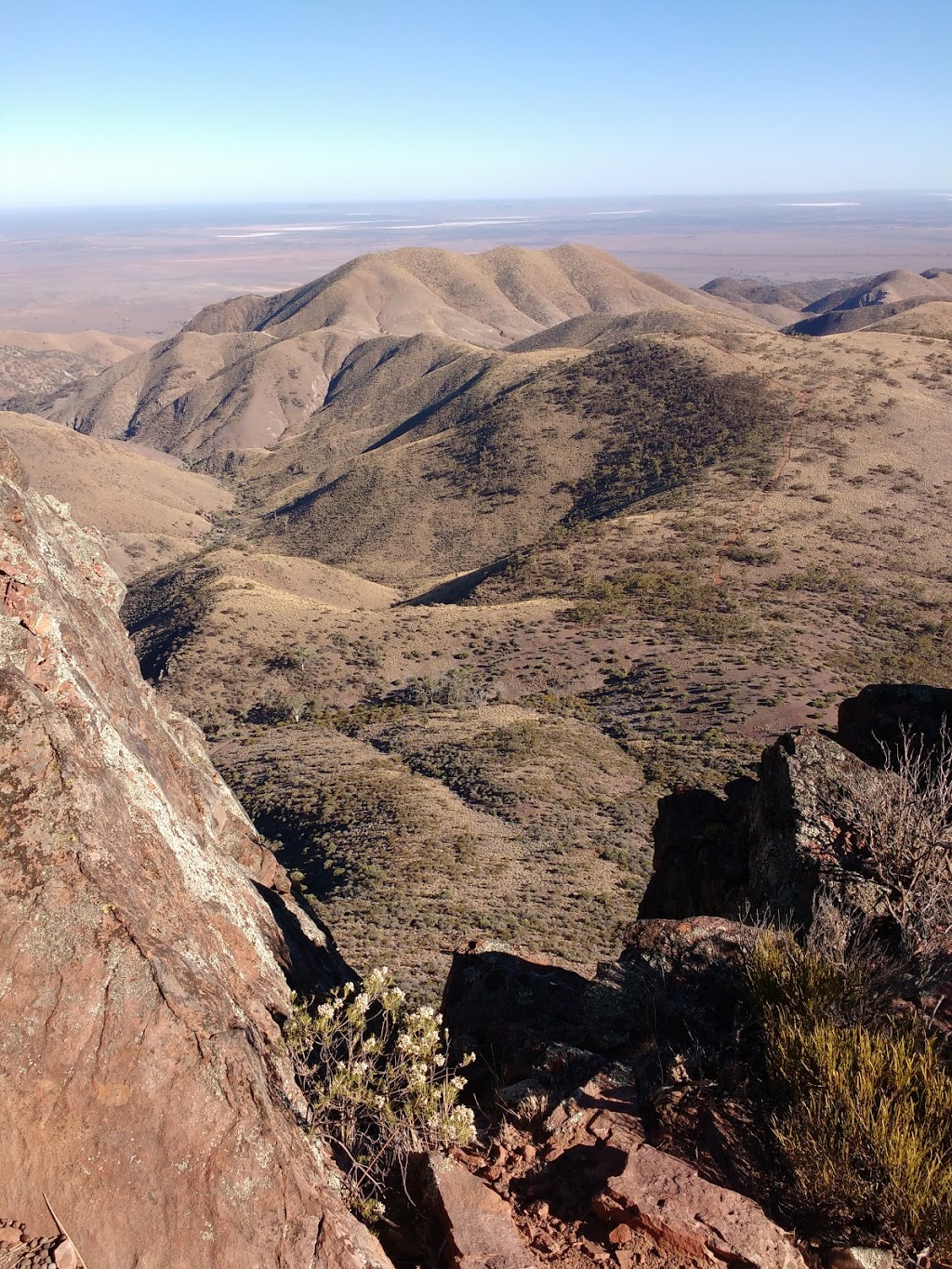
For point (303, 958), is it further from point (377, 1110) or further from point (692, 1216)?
point (692, 1216)

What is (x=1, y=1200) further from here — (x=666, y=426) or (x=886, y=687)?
(x=666, y=426)

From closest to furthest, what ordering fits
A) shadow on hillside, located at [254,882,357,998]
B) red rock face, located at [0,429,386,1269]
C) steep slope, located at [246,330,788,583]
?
red rock face, located at [0,429,386,1269], shadow on hillside, located at [254,882,357,998], steep slope, located at [246,330,788,583]

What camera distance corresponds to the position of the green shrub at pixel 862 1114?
4.80 m

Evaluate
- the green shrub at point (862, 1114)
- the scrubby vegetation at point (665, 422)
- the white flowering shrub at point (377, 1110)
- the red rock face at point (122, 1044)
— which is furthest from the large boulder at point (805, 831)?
the scrubby vegetation at point (665, 422)

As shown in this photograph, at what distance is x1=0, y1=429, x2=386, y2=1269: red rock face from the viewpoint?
4.73 m

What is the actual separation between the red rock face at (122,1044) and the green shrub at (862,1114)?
9.28 ft

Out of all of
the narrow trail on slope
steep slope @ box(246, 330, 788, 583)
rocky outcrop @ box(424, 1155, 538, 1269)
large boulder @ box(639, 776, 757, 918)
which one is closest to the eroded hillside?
the narrow trail on slope

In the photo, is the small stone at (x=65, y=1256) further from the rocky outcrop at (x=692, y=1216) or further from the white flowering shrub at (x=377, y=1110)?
the rocky outcrop at (x=692, y=1216)

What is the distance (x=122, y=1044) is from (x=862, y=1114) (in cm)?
460

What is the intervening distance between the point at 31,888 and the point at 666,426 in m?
79.4

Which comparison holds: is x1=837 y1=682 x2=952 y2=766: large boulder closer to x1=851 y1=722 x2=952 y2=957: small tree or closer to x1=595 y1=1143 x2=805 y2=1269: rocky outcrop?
x1=851 y1=722 x2=952 y2=957: small tree

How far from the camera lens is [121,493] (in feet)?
326

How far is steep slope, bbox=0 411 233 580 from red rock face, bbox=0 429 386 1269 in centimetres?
8105

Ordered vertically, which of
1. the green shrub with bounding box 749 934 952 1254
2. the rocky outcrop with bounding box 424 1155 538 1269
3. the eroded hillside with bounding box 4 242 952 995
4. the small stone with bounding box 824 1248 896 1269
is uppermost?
the green shrub with bounding box 749 934 952 1254
